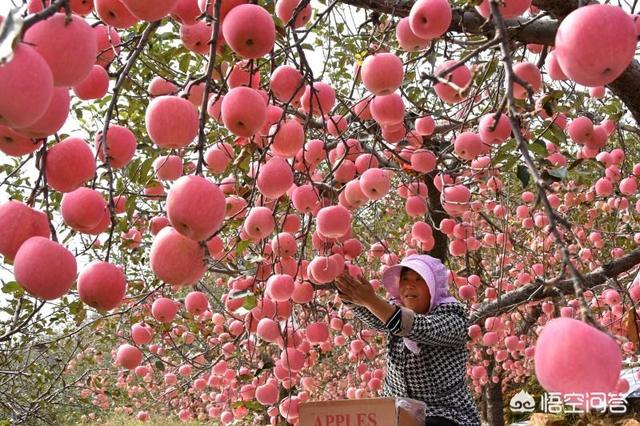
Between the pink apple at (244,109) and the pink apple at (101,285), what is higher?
the pink apple at (244,109)

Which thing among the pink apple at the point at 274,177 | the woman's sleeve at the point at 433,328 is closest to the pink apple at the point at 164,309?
the woman's sleeve at the point at 433,328

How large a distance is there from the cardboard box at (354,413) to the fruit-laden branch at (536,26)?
4.28ft

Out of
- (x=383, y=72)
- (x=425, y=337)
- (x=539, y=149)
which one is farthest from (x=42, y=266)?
(x=425, y=337)

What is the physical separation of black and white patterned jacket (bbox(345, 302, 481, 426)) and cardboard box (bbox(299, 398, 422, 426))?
29 cm

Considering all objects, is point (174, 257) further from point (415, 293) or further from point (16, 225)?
point (415, 293)

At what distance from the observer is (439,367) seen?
2453 millimetres

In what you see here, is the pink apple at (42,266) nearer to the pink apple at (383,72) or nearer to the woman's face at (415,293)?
the pink apple at (383,72)

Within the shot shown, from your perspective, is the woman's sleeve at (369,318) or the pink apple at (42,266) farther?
the woman's sleeve at (369,318)

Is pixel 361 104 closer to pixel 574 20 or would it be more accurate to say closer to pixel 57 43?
pixel 574 20

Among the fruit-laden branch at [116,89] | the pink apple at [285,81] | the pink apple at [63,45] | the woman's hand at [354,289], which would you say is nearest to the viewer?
the pink apple at [63,45]

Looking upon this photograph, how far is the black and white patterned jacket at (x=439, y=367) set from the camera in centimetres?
237

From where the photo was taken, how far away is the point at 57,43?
2.52ft

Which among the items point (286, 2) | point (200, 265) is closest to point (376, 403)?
point (200, 265)

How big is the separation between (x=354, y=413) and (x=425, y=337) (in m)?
0.44
